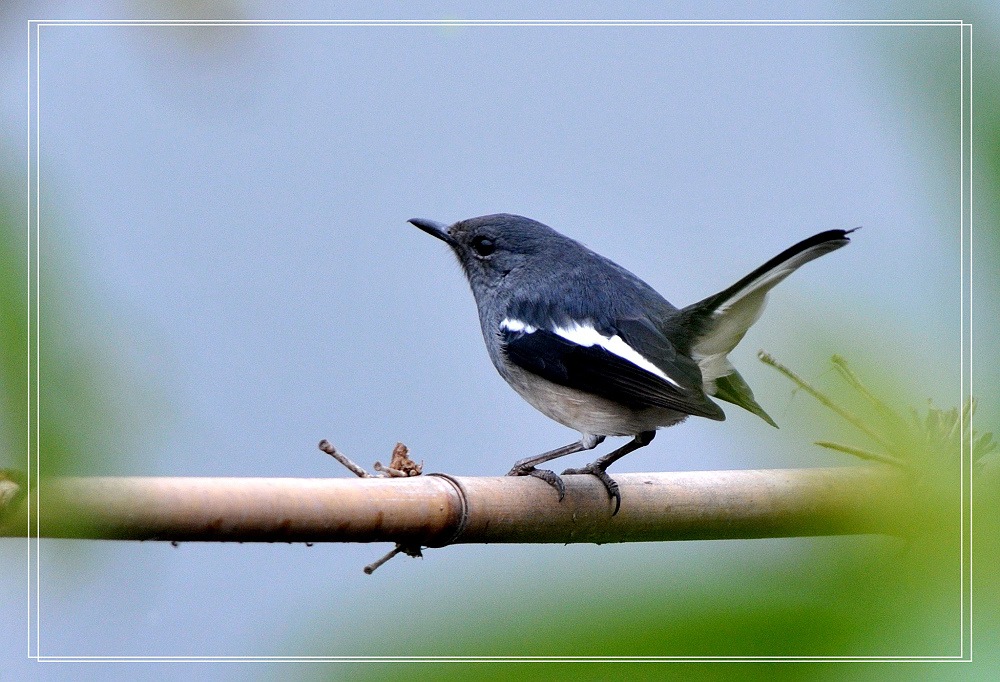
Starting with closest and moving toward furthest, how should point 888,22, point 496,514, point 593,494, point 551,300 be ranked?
point 888,22, point 496,514, point 593,494, point 551,300

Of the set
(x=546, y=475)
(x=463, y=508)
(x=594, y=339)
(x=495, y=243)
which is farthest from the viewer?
(x=495, y=243)

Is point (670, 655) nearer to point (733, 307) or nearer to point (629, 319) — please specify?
point (733, 307)

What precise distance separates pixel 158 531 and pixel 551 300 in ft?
4.53

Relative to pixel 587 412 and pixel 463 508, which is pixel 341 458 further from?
pixel 587 412

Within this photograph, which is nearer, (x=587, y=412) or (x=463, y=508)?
(x=463, y=508)

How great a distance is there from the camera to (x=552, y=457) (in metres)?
1.89

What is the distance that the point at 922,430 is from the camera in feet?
1.15

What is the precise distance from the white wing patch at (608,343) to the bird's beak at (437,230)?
45 cm

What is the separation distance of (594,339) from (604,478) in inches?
12.7

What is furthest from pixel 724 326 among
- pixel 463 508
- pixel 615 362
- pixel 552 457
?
pixel 463 508

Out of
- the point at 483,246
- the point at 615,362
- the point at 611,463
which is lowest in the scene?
the point at 611,463

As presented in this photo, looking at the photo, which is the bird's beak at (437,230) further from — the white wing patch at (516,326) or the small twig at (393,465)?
the small twig at (393,465)

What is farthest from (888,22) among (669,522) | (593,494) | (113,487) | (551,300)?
(551,300)

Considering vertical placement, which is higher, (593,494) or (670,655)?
(670,655)
